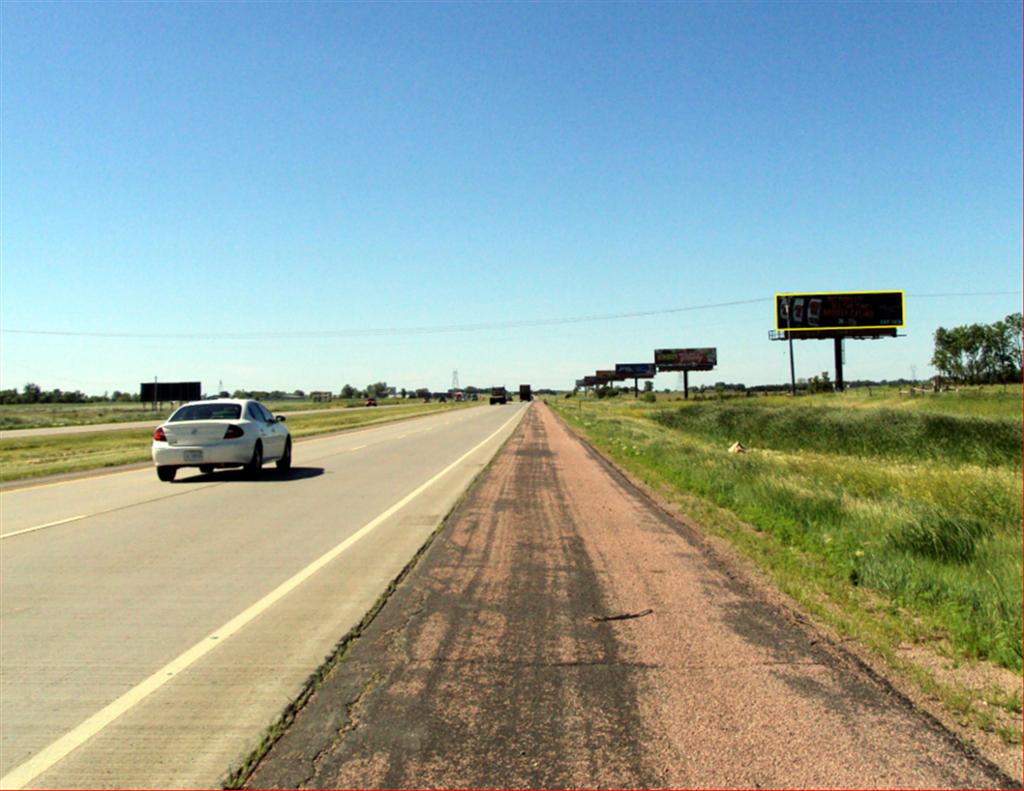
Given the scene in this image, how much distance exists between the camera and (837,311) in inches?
3440

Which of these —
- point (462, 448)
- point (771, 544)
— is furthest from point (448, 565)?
point (462, 448)

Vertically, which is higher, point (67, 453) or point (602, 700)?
point (67, 453)

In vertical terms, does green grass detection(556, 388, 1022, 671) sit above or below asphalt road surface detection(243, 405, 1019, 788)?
below

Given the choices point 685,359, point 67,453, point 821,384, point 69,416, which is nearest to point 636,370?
point 685,359

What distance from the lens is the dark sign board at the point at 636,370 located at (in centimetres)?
18988

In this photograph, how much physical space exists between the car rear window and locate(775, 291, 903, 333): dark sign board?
252 ft

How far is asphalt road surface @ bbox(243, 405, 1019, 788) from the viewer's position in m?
3.94

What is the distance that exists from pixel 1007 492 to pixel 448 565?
1217 cm

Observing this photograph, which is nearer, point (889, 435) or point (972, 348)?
point (889, 435)

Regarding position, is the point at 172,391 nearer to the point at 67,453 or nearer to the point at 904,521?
the point at 67,453

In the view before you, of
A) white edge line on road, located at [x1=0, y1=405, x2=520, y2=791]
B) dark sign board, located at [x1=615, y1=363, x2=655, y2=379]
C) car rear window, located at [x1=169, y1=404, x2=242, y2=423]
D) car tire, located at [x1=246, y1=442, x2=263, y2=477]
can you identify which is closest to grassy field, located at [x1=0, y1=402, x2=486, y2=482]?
car rear window, located at [x1=169, y1=404, x2=242, y2=423]

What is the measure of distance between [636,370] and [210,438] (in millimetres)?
178034

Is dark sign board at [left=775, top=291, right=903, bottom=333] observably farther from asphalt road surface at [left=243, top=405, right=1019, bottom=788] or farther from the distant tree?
asphalt road surface at [left=243, top=405, right=1019, bottom=788]

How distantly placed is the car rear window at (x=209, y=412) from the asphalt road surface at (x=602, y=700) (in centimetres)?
1150
